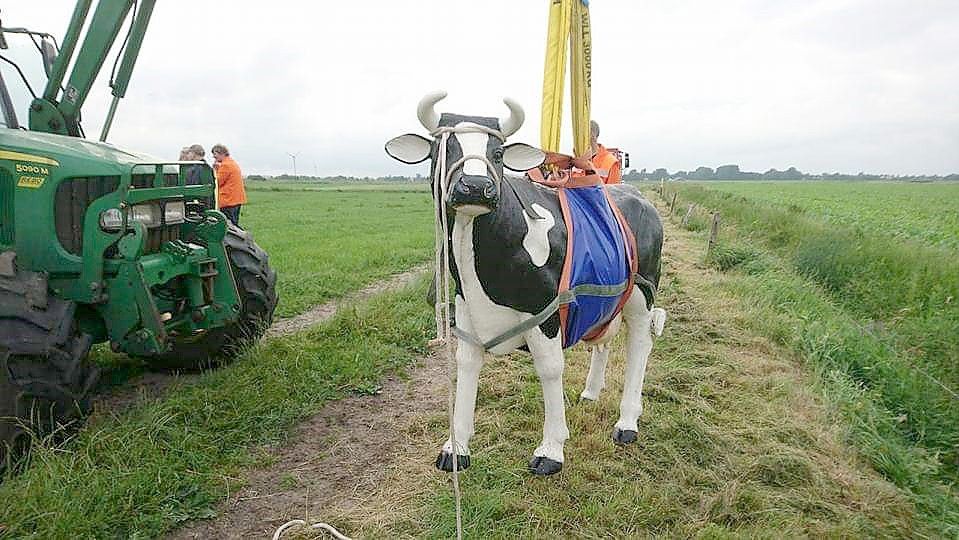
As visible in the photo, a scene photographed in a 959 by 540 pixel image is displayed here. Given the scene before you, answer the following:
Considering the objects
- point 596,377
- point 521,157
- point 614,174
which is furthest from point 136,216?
point 614,174

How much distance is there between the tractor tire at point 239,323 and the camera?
507 cm

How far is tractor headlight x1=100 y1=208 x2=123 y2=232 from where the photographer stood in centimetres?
395

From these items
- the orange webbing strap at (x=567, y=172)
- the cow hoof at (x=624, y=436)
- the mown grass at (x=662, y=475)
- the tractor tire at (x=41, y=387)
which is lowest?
the mown grass at (x=662, y=475)

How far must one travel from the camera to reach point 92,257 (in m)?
3.92

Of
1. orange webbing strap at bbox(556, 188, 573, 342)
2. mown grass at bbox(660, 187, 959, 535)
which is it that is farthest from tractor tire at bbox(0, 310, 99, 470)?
mown grass at bbox(660, 187, 959, 535)

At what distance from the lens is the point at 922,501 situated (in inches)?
154

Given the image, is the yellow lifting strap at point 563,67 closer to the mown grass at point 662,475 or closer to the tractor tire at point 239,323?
the mown grass at point 662,475

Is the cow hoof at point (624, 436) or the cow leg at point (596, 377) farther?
the cow leg at point (596, 377)

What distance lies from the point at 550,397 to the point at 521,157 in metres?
1.27

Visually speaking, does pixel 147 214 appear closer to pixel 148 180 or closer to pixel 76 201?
pixel 148 180

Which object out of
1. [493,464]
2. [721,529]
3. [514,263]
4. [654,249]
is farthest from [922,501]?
[514,263]

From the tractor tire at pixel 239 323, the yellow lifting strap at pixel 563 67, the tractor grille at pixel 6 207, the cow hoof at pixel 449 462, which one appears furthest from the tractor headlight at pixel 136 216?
the yellow lifting strap at pixel 563 67

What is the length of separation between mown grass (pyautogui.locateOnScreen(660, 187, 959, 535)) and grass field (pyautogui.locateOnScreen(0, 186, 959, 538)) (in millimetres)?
28

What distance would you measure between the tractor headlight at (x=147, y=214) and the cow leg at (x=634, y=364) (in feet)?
10.7
